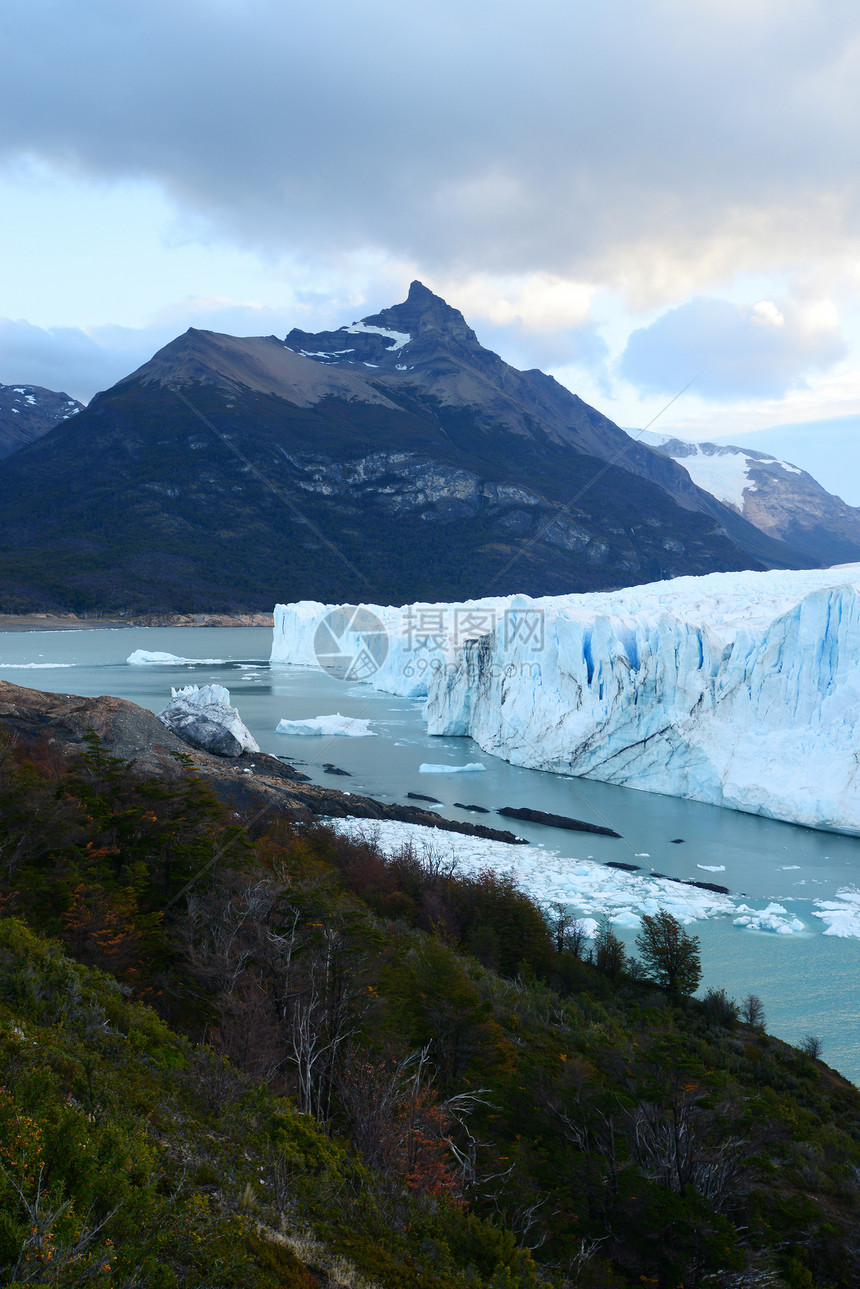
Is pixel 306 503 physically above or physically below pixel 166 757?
above

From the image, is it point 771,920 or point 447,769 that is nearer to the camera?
point 771,920

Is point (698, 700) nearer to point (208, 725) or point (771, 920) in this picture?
point (771, 920)

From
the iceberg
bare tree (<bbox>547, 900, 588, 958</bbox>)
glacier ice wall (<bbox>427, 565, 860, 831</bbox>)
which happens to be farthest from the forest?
the iceberg

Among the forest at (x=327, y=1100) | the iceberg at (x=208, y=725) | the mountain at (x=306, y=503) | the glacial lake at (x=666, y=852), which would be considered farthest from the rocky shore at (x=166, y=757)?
the mountain at (x=306, y=503)

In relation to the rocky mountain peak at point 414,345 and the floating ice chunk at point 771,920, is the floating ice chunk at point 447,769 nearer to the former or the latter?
the floating ice chunk at point 771,920

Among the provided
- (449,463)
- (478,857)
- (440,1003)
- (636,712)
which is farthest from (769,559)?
(440,1003)

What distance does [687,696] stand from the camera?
2239 cm

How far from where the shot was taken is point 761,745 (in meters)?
20.7

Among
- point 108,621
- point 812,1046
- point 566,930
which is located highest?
point 108,621

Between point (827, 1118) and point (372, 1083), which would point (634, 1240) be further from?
point (827, 1118)

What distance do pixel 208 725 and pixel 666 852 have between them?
14.7 m

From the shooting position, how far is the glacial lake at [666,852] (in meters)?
12.0

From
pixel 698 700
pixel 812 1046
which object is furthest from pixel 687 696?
pixel 812 1046

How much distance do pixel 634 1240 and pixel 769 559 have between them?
505ft
